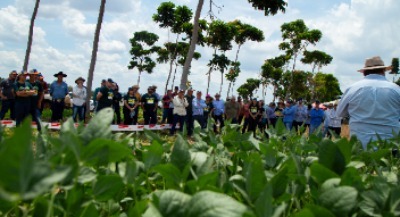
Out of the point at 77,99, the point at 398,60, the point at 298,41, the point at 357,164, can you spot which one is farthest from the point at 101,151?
the point at 398,60

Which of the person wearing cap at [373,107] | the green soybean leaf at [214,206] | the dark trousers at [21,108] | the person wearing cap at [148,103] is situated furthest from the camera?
the person wearing cap at [148,103]

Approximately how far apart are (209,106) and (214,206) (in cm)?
1544

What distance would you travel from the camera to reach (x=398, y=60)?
89.6m

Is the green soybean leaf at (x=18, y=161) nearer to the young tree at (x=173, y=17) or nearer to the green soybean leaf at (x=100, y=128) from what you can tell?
the green soybean leaf at (x=100, y=128)

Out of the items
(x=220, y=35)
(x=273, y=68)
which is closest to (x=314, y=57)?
(x=273, y=68)

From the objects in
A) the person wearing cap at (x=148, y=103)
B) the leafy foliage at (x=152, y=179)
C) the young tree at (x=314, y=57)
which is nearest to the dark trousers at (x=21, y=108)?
the person wearing cap at (x=148, y=103)

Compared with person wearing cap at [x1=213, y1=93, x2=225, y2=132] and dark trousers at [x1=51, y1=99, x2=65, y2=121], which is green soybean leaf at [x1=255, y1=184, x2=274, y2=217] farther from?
person wearing cap at [x1=213, y1=93, x2=225, y2=132]

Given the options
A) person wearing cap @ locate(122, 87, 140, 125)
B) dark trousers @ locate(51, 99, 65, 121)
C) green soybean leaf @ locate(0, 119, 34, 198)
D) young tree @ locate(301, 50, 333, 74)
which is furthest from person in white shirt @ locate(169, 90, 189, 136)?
young tree @ locate(301, 50, 333, 74)

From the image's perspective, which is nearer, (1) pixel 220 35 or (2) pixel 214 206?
(2) pixel 214 206

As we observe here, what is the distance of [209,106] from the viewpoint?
15875mm

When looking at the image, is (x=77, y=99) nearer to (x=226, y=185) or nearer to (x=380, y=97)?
(x=380, y=97)

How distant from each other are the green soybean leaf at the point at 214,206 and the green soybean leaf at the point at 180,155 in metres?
0.34

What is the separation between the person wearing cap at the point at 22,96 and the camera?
8.85 metres

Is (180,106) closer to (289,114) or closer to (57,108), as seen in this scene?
(57,108)
